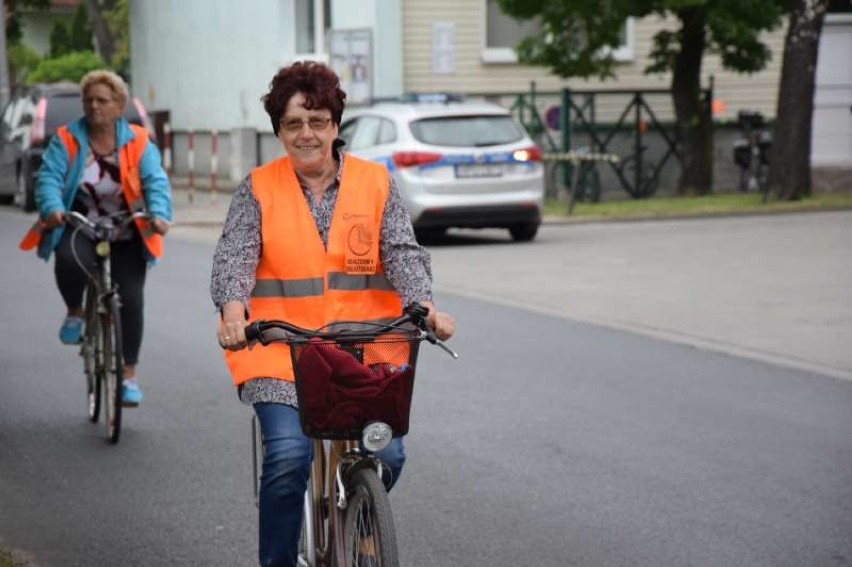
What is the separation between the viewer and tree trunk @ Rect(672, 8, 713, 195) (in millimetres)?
27797

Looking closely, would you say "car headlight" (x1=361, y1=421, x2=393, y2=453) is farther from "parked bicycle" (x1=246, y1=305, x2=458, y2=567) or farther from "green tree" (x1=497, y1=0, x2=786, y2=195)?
"green tree" (x1=497, y1=0, x2=786, y2=195)

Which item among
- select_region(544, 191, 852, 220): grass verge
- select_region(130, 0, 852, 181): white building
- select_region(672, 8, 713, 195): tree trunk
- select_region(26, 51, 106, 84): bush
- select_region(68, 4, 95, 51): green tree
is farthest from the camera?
Answer: select_region(68, 4, 95, 51): green tree

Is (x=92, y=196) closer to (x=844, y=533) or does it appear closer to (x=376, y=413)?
(x=844, y=533)

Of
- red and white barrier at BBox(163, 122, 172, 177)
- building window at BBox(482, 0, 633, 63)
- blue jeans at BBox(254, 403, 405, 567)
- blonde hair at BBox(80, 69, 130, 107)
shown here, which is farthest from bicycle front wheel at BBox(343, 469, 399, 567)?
→ building window at BBox(482, 0, 633, 63)

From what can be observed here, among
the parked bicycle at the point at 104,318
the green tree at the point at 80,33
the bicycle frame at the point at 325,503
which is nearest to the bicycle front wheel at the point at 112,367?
the parked bicycle at the point at 104,318

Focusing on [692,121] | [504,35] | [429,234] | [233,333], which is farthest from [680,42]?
[233,333]

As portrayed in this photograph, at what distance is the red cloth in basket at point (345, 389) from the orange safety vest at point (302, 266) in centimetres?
47

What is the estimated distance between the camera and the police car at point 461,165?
19.3 m

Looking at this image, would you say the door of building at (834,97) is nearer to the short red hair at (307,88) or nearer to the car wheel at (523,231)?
the car wheel at (523,231)

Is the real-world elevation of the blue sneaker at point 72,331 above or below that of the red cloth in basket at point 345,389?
below

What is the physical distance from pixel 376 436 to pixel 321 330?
341 mm

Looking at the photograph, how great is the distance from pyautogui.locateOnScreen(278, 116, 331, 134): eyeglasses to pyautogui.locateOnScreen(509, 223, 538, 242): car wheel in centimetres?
1523

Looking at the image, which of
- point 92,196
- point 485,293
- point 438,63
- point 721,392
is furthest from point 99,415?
point 438,63

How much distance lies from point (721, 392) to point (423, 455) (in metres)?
2.39
